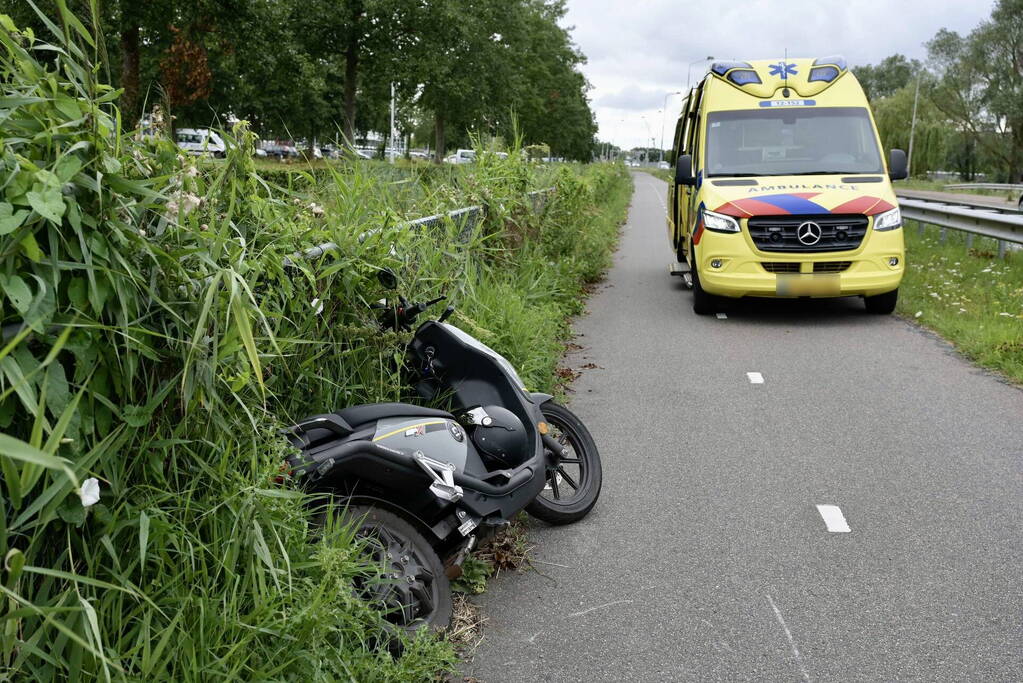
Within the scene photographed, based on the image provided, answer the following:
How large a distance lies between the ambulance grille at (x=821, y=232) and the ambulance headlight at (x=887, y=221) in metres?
0.15

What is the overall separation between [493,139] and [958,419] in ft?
19.5

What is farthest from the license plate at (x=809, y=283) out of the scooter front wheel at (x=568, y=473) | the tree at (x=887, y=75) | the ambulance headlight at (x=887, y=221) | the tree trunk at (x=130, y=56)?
the tree at (x=887, y=75)

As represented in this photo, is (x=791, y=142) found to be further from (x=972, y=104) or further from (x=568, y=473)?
(x=972, y=104)

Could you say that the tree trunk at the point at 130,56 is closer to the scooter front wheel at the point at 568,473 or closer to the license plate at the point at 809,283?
the license plate at the point at 809,283

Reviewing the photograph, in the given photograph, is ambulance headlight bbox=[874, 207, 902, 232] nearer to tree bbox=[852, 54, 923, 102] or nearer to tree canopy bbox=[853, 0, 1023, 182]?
tree canopy bbox=[853, 0, 1023, 182]

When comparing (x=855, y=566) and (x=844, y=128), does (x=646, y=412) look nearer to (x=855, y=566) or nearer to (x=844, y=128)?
(x=855, y=566)

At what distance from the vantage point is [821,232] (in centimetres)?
1024

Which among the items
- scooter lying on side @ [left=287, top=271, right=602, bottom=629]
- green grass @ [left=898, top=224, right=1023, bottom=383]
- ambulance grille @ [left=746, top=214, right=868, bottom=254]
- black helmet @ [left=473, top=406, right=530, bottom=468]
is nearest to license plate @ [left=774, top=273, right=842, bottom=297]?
ambulance grille @ [left=746, top=214, right=868, bottom=254]

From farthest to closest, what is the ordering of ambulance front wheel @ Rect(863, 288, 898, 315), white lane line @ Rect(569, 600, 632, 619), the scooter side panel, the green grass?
ambulance front wheel @ Rect(863, 288, 898, 315) < the green grass < white lane line @ Rect(569, 600, 632, 619) < the scooter side panel

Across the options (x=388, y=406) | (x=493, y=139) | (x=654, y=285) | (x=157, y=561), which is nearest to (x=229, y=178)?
(x=388, y=406)

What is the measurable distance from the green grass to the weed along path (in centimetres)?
43

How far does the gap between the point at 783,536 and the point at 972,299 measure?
7797mm

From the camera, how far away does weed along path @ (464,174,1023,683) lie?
3658 mm

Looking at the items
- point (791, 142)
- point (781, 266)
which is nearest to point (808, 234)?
point (781, 266)
